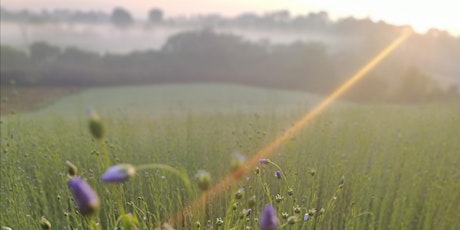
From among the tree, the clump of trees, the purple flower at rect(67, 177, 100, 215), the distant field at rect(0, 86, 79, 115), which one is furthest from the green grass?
the tree

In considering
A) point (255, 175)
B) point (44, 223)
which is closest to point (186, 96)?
point (255, 175)

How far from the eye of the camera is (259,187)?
8.26 ft

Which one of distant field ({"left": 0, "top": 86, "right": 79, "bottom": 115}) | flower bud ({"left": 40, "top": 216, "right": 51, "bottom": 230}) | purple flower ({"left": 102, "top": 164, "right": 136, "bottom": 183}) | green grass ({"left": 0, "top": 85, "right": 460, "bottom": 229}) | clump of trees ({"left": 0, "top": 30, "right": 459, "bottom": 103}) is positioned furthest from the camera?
clump of trees ({"left": 0, "top": 30, "right": 459, "bottom": 103})

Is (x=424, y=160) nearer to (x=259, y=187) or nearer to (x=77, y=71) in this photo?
(x=259, y=187)

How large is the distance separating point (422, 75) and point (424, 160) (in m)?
11.7

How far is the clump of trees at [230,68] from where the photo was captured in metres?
14.4

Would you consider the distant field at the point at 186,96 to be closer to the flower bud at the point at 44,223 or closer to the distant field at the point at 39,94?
the distant field at the point at 39,94

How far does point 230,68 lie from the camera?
685 inches

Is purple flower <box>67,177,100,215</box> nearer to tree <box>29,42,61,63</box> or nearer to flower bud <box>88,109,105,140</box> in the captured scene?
flower bud <box>88,109,105,140</box>

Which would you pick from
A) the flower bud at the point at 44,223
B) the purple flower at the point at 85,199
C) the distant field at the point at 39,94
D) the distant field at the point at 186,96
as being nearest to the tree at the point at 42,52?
the distant field at the point at 39,94

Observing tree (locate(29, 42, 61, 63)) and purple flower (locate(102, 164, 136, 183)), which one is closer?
purple flower (locate(102, 164, 136, 183))

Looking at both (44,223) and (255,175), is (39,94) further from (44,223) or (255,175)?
(44,223)

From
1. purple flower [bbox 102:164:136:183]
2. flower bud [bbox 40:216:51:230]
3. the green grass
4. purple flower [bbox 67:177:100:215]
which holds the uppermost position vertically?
purple flower [bbox 102:164:136:183]

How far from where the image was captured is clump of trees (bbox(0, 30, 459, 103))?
14.4 m
